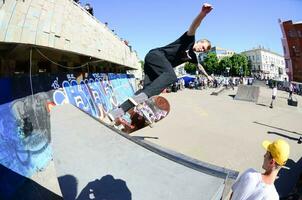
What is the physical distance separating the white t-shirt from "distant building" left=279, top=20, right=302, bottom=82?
41951 mm

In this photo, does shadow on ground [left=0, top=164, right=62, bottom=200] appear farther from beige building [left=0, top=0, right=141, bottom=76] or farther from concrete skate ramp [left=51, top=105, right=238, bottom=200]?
beige building [left=0, top=0, right=141, bottom=76]

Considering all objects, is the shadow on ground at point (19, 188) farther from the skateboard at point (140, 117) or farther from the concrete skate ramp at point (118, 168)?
the concrete skate ramp at point (118, 168)

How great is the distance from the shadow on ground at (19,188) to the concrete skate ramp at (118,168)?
2.03 meters

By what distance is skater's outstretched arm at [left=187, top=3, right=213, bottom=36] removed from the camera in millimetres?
4051

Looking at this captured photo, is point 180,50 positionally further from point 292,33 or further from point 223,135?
point 292,33

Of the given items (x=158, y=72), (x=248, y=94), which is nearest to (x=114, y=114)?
(x=158, y=72)

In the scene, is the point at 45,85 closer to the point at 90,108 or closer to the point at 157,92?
the point at 90,108

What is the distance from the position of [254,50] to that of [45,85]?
145305mm

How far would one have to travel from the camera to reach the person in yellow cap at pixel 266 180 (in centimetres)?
297

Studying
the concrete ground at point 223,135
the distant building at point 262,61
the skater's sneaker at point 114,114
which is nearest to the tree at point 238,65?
the distant building at point 262,61

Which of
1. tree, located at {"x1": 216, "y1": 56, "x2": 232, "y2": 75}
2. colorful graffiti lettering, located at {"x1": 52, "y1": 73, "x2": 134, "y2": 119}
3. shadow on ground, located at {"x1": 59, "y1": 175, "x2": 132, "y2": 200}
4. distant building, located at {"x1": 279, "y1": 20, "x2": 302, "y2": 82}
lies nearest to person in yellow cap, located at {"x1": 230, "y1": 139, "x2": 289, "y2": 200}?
shadow on ground, located at {"x1": 59, "y1": 175, "x2": 132, "y2": 200}

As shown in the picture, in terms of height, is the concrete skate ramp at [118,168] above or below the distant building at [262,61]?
below

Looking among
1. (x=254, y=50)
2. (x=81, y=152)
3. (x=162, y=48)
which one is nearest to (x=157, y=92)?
(x=162, y=48)

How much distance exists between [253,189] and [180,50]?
94.7 inches
